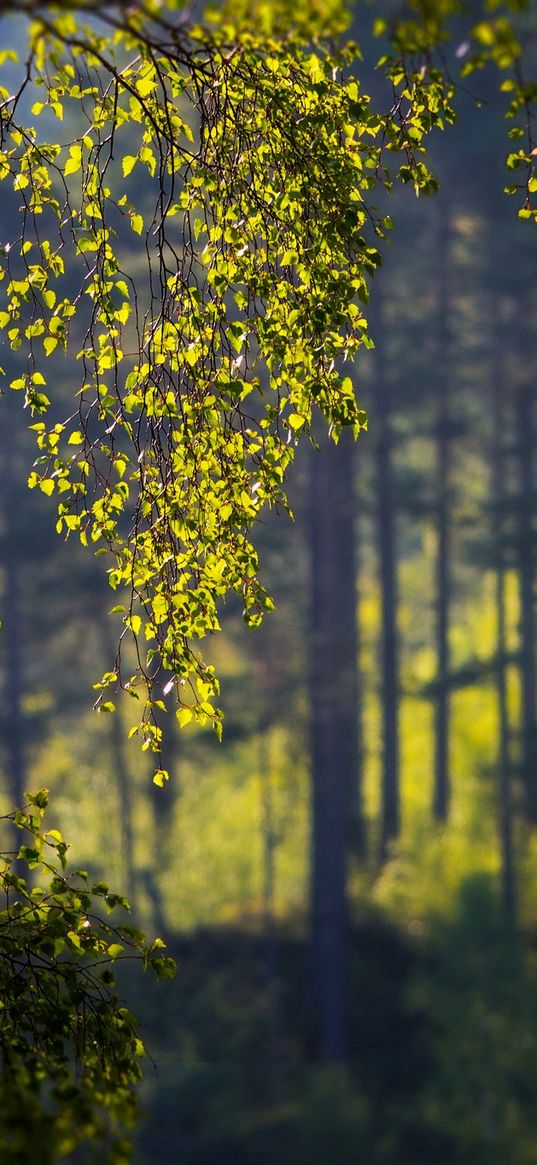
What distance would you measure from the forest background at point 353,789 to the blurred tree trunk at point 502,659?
64 mm

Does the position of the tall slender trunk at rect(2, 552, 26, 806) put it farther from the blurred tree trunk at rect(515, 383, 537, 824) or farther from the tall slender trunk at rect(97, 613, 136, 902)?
the blurred tree trunk at rect(515, 383, 537, 824)

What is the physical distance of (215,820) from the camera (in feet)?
76.9

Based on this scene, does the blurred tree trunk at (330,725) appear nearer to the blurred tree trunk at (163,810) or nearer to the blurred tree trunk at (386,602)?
the blurred tree trunk at (386,602)

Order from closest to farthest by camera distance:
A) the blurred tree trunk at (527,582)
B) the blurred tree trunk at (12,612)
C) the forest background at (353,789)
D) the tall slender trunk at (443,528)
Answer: the forest background at (353,789)
the blurred tree trunk at (527,582)
the blurred tree trunk at (12,612)
the tall slender trunk at (443,528)

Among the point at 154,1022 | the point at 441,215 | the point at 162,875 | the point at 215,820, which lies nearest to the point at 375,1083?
the point at 154,1022

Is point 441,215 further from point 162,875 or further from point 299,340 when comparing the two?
point 299,340

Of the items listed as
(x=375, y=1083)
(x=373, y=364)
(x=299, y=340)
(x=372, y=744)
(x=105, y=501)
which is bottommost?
(x=375, y=1083)

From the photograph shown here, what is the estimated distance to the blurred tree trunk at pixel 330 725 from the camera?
18.4 meters

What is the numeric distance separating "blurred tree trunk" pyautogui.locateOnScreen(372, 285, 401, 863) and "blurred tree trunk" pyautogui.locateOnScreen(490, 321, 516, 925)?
1880mm

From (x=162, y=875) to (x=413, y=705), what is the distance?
30.3 ft

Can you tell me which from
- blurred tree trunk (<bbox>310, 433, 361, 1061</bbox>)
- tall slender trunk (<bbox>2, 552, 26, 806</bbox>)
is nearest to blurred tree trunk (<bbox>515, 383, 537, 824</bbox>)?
blurred tree trunk (<bbox>310, 433, 361, 1061</bbox>)

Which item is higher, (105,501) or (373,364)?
(373,364)

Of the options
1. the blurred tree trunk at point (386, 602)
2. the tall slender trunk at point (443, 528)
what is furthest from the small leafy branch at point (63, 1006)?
the blurred tree trunk at point (386, 602)

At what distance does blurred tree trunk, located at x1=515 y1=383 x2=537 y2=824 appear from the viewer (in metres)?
19.6
